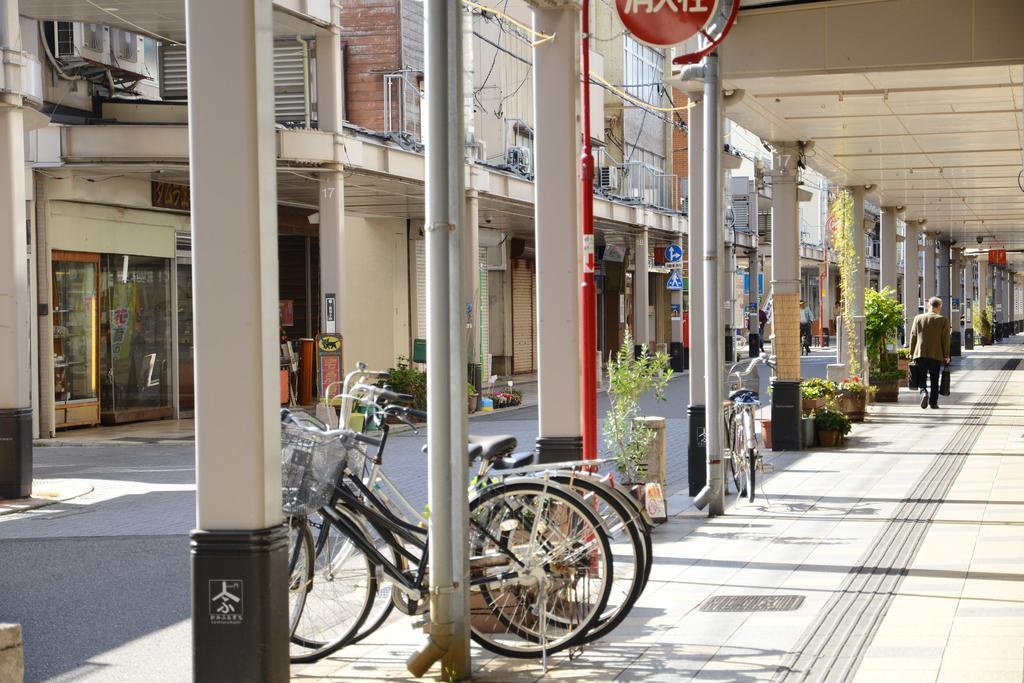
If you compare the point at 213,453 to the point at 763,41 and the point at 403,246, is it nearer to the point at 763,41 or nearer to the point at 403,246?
the point at 763,41

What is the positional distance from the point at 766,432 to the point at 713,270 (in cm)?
629

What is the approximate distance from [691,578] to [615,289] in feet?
106

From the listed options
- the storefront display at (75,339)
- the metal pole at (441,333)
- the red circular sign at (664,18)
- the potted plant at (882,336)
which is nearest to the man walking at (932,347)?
the potted plant at (882,336)

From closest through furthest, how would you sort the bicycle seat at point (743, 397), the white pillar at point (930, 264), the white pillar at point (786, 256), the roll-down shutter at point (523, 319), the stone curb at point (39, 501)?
the bicycle seat at point (743, 397) → the stone curb at point (39, 501) → the white pillar at point (786, 256) → the white pillar at point (930, 264) → the roll-down shutter at point (523, 319)

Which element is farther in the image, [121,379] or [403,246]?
[403,246]

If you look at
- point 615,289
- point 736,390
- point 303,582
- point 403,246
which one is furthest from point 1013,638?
point 615,289

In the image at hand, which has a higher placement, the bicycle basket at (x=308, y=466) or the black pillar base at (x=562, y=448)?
the bicycle basket at (x=308, y=466)

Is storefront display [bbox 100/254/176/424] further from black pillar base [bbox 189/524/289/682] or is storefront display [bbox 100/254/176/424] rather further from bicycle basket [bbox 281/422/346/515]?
black pillar base [bbox 189/524/289/682]

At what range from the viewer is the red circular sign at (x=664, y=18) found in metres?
9.61

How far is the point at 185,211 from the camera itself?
23.0 m

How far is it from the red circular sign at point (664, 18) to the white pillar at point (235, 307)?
17.2 feet

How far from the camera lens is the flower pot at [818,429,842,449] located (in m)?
16.5

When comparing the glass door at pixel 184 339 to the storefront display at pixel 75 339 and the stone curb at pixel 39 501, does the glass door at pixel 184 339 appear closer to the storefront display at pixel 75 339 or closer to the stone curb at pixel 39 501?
the storefront display at pixel 75 339

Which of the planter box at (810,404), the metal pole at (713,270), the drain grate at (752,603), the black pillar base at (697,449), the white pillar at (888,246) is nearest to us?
the drain grate at (752,603)
